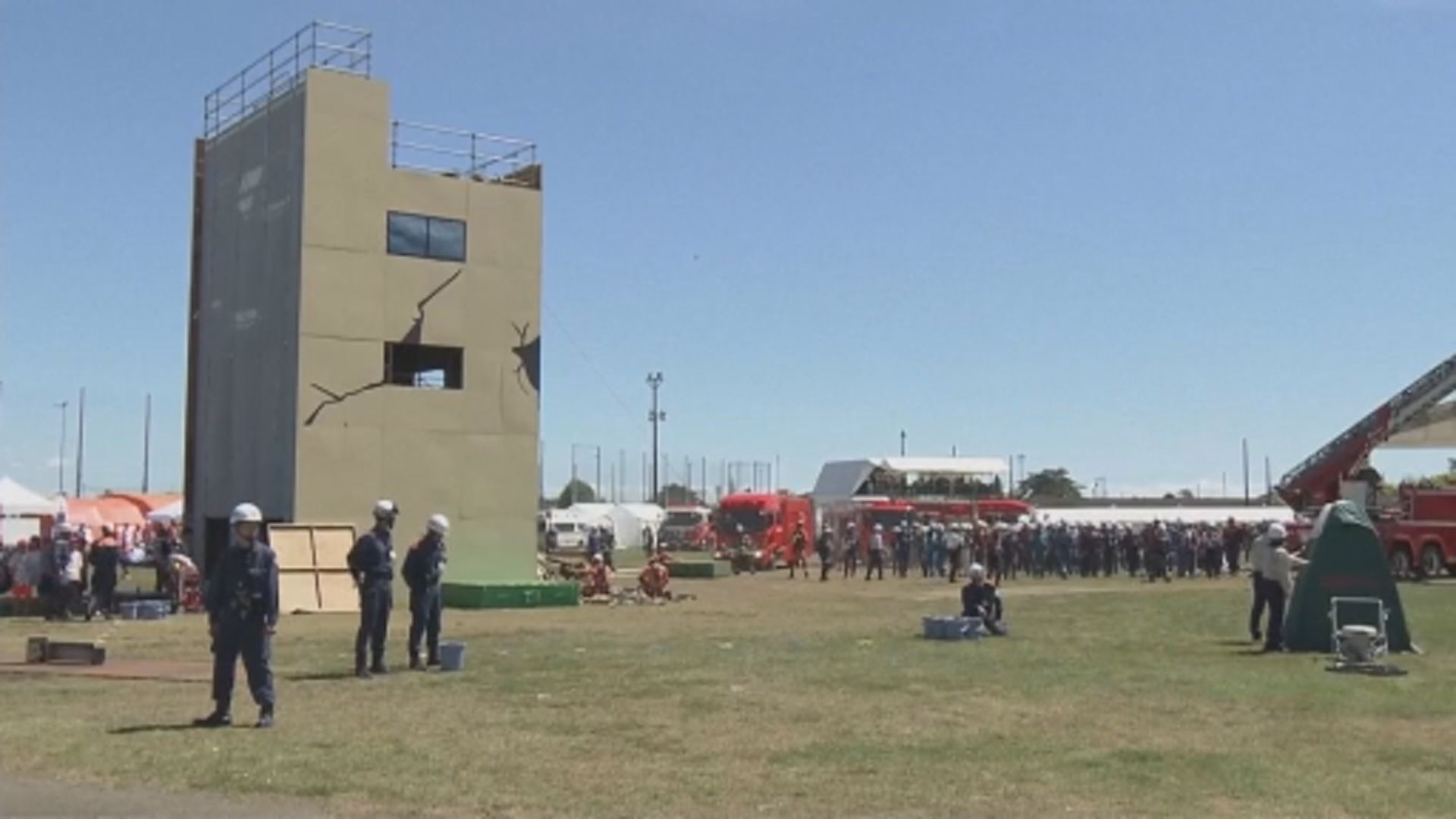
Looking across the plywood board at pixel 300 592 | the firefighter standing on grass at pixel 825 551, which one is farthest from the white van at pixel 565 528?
the plywood board at pixel 300 592

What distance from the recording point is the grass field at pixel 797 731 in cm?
973

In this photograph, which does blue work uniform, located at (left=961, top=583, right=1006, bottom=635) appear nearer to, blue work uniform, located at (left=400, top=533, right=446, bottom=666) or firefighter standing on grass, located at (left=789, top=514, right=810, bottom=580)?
blue work uniform, located at (left=400, top=533, right=446, bottom=666)

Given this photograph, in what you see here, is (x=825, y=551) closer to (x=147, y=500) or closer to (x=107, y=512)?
(x=107, y=512)

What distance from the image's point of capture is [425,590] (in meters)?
17.5

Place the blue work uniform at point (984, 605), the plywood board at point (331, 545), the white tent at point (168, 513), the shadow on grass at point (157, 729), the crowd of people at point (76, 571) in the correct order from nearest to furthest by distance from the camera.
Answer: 1. the shadow on grass at point (157, 729)
2. the blue work uniform at point (984, 605)
3. the crowd of people at point (76, 571)
4. the plywood board at point (331, 545)
5. the white tent at point (168, 513)

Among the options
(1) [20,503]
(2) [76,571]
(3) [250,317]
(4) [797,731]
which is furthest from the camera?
(1) [20,503]

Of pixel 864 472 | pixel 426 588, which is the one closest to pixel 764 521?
pixel 864 472

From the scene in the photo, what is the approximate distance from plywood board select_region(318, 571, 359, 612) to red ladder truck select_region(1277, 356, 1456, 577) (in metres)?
27.0

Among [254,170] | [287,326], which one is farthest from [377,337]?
[254,170]

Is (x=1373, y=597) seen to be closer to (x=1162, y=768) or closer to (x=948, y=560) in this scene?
(x=1162, y=768)

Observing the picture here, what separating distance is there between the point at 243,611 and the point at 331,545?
18.3 m

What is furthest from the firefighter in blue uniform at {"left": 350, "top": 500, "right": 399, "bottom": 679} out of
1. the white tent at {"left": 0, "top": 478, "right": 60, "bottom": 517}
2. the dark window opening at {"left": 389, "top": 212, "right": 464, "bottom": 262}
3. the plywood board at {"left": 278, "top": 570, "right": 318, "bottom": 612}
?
the white tent at {"left": 0, "top": 478, "right": 60, "bottom": 517}

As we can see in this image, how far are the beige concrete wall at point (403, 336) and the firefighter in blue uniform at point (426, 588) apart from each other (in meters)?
14.3

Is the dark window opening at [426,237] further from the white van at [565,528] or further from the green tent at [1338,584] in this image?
the white van at [565,528]
